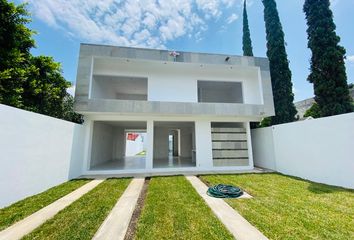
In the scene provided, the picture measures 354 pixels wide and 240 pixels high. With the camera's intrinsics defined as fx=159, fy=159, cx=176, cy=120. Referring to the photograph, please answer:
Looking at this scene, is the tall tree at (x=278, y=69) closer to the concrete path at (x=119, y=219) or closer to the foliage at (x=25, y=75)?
the concrete path at (x=119, y=219)

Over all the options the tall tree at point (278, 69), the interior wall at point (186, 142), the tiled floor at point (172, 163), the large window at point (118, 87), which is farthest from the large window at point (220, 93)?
the tiled floor at point (172, 163)

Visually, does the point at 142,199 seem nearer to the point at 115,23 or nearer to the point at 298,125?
the point at 298,125

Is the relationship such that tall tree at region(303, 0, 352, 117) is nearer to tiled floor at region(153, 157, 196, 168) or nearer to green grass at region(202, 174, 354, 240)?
green grass at region(202, 174, 354, 240)

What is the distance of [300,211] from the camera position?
12.0 ft

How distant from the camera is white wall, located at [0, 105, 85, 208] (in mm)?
3891

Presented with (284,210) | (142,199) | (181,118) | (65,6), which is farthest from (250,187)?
(65,6)

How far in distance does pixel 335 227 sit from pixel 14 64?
11088mm

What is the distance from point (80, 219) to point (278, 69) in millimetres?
14251

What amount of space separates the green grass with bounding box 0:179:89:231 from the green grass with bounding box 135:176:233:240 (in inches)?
102

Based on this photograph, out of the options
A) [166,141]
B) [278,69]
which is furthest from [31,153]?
[278,69]

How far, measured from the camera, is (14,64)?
650 centimetres

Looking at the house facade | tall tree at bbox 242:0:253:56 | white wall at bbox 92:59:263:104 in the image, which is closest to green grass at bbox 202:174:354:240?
the house facade

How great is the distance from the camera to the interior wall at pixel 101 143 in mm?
10118

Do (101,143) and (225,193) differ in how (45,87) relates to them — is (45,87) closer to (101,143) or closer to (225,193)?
(101,143)
